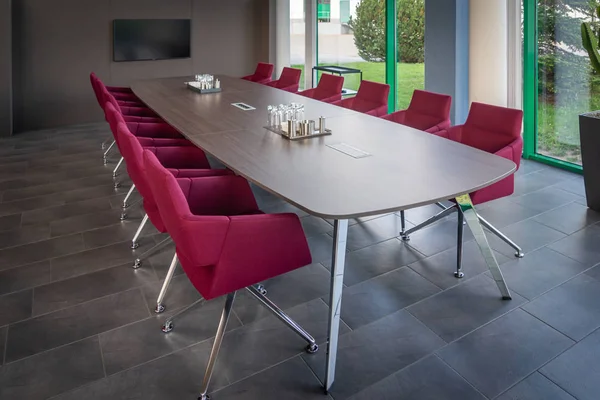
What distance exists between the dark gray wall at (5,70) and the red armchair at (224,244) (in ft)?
20.0

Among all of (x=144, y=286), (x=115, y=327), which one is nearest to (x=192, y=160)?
(x=144, y=286)

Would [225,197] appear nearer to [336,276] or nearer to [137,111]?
[336,276]

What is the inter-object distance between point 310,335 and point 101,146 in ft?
16.7

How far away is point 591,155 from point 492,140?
117 centimetres

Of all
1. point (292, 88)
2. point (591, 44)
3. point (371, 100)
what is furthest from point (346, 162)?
point (292, 88)

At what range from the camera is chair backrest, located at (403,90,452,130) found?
3.93 metres

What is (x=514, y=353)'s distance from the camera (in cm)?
229

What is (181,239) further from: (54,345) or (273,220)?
(54,345)

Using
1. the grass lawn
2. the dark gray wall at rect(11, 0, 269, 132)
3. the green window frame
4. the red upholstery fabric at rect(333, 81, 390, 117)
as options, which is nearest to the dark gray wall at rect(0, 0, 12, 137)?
the dark gray wall at rect(11, 0, 269, 132)

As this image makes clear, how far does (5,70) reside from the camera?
703 cm

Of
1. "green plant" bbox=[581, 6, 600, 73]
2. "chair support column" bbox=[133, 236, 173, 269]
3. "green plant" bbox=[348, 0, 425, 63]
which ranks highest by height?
"green plant" bbox=[348, 0, 425, 63]

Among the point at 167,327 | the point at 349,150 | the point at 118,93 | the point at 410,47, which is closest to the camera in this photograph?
the point at 167,327

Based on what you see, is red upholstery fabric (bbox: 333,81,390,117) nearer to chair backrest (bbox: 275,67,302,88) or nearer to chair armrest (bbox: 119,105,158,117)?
chair backrest (bbox: 275,67,302,88)

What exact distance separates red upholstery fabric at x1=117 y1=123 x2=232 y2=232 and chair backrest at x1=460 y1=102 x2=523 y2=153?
1674 mm
